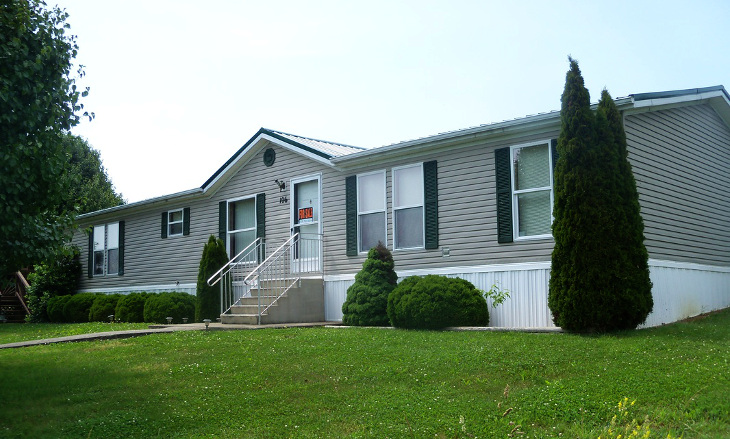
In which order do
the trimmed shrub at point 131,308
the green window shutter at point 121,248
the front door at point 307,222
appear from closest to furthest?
1. the front door at point 307,222
2. the trimmed shrub at point 131,308
3. the green window shutter at point 121,248

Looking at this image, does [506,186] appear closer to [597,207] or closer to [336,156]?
[597,207]

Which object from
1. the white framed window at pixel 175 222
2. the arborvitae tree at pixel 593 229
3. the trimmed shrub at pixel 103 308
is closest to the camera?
the arborvitae tree at pixel 593 229

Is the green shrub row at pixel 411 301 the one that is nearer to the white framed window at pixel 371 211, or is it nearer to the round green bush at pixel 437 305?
the round green bush at pixel 437 305

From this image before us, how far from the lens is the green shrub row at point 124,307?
1656 cm

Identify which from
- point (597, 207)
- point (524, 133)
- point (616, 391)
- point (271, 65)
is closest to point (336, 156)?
point (271, 65)

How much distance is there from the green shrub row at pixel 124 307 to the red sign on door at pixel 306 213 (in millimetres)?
3737

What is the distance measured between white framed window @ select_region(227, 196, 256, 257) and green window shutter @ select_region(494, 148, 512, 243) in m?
7.31

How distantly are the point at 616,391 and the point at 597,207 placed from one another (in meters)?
4.01

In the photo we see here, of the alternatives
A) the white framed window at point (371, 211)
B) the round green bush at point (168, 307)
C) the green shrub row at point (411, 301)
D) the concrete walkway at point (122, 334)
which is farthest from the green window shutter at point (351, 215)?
the round green bush at point (168, 307)

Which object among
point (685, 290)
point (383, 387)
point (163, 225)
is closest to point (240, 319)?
point (383, 387)

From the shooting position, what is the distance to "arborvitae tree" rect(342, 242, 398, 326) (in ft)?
42.1

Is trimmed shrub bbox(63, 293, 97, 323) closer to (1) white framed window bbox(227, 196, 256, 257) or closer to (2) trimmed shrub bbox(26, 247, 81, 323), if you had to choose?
(2) trimmed shrub bbox(26, 247, 81, 323)

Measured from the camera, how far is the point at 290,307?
14.5m

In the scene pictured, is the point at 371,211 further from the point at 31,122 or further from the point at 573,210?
the point at 31,122
